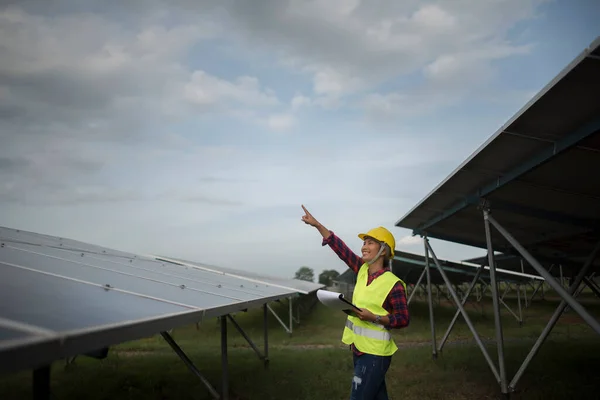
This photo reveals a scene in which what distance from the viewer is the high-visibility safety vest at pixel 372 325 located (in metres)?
3.05

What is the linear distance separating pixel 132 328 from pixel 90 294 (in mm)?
641

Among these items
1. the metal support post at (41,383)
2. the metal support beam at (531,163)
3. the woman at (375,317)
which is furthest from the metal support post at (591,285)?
the metal support post at (41,383)

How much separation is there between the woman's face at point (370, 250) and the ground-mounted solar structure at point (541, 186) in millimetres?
1773

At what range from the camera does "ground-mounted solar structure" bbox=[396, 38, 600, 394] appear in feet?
11.7

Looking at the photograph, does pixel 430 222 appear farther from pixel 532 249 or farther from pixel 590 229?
pixel 590 229

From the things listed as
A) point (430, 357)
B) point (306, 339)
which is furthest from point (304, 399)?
point (306, 339)

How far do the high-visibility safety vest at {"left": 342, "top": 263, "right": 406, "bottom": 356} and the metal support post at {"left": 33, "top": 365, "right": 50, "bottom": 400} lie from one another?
6.14 ft

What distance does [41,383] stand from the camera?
191 centimetres

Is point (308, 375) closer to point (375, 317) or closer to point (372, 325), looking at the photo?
point (372, 325)

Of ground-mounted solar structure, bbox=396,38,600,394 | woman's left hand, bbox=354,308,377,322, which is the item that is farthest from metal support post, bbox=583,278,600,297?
woman's left hand, bbox=354,308,377,322

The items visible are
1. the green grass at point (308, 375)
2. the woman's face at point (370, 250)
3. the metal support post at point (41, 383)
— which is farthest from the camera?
the green grass at point (308, 375)

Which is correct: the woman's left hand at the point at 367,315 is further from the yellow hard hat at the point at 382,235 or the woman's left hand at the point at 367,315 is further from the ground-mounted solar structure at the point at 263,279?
the ground-mounted solar structure at the point at 263,279

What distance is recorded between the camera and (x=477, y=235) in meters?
9.14

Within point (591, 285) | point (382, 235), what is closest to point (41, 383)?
point (382, 235)
